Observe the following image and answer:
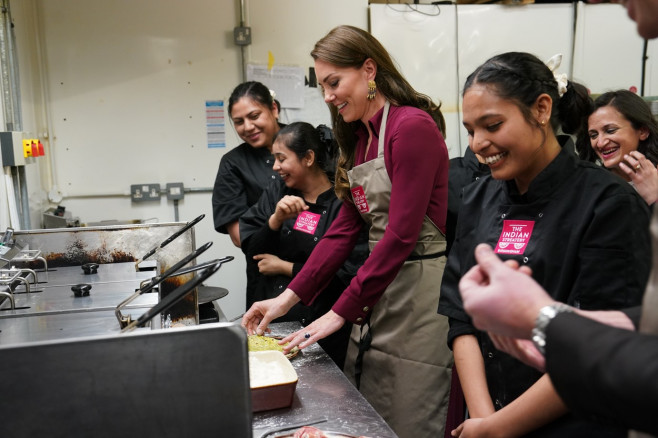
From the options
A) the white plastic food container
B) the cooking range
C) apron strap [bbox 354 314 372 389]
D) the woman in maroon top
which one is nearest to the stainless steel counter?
the white plastic food container

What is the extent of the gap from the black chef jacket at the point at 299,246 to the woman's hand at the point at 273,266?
0.09 ft

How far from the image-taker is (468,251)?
1.30 metres

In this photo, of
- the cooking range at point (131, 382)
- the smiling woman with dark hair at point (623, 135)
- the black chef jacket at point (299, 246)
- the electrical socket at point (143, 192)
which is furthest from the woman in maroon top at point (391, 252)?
the electrical socket at point (143, 192)

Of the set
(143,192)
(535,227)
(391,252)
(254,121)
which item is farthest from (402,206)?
(143,192)

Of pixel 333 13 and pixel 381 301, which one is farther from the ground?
pixel 333 13

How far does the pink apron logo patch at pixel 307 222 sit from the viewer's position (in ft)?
7.23

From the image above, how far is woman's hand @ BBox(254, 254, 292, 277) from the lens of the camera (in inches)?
88.0

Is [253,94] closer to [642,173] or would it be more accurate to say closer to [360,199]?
[360,199]

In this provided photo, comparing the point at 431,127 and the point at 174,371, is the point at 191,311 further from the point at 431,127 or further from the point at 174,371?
the point at 174,371

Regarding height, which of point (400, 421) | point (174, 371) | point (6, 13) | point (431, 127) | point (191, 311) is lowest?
point (400, 421)

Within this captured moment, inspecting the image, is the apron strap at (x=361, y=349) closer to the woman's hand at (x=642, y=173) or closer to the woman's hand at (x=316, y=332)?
the woman's hand at (x=316, y=332)

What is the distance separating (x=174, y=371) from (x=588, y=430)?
74 cm

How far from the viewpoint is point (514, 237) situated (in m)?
1.18

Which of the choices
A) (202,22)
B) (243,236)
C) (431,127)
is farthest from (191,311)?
(202,22)
